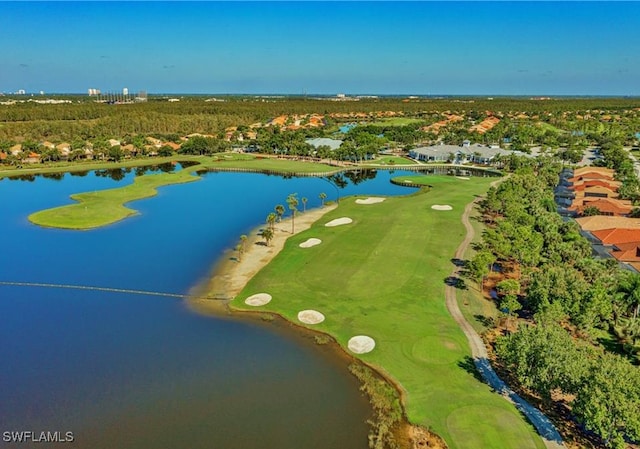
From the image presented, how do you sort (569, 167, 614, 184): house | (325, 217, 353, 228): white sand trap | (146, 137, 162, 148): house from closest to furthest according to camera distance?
(325, 217, 353, 228): white sand trap < (569, 167, 614, 184): house < (146, 137, 162, 148): house

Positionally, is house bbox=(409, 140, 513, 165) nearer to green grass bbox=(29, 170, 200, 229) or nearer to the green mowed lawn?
the green mowed lawn

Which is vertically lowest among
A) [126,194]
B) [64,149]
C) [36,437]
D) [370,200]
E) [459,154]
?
[36,437]

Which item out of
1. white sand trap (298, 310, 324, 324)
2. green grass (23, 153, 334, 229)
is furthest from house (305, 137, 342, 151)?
white sand trap (298, 310, 324, 324)

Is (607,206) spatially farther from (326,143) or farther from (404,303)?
(326,143)

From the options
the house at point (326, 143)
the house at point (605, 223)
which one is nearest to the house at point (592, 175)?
the house at point (605, 223)

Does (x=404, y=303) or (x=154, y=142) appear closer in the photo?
(x=404, y=303)

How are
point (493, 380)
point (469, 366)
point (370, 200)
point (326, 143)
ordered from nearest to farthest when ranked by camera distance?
point (493, 380)
point (469, 366)
point (370, 200)
point (326, 143)

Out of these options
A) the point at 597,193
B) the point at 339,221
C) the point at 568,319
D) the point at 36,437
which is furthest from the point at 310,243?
the point at 597,193
